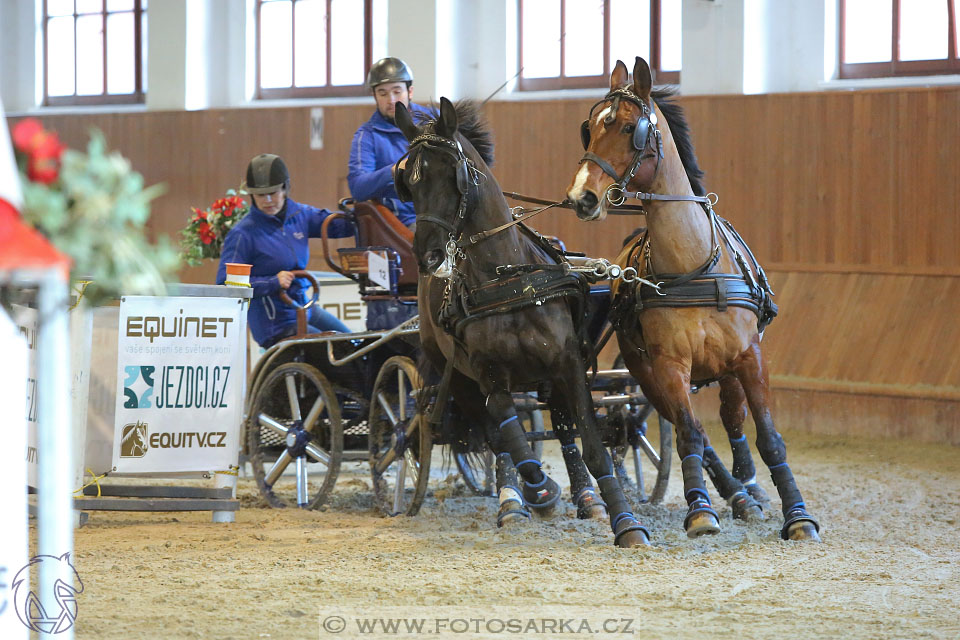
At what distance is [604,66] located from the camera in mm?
10406

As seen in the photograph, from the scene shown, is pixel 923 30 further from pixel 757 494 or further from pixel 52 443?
pixel 52 443

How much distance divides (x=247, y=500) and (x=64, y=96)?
27.2 ft

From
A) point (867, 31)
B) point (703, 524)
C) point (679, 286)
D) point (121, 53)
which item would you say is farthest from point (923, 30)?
point (121, 53)

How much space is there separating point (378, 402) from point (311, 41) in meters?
7.01

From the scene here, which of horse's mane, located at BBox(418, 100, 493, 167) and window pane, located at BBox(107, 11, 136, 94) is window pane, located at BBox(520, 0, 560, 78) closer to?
window pane, located at BBox(107, 11, 136, 94)

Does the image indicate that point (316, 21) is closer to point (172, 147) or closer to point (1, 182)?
point (172, 147)

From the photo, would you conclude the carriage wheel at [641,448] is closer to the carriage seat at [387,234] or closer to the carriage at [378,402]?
the carriage at [378,402]

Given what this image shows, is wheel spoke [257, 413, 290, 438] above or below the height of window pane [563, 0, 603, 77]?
below

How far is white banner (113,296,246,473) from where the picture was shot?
16.8 ft

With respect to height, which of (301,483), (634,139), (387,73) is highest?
(387,73)

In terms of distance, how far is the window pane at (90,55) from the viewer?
497 inches

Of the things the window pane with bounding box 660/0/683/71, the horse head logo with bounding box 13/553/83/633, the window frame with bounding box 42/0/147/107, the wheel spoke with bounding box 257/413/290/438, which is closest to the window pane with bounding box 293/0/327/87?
the window frame with bounding box 42/0/147/107

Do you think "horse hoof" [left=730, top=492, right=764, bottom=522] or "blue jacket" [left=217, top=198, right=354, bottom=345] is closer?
"horse hoof" [left=730, top=492, right=764, bottom=522]

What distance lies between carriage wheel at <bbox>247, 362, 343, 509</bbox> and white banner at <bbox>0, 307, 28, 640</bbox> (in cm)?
339
